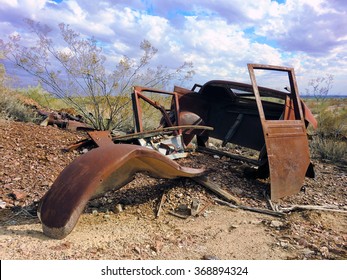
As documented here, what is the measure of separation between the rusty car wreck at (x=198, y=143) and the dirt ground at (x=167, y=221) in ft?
0.77

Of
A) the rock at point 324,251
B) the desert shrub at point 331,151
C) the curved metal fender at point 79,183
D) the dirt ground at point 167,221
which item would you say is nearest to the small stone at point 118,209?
the dirt ground at point 167,221

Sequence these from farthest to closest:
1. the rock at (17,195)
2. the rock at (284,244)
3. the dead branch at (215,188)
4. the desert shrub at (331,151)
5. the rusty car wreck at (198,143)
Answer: the desert shrub at (331,151) → the dead branch at (215,188) → the rock at (17,195) → the rock at (284,244) → the rusty car wreck at (198,143)

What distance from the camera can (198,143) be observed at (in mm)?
6539

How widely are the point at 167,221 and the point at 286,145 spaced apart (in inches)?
81.6

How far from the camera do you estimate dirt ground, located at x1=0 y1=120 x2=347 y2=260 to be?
108 inches

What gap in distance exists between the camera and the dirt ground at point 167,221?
9.02 feet

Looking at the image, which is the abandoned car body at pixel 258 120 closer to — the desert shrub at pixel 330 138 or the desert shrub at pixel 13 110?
the desert shrub at pixel 330 138

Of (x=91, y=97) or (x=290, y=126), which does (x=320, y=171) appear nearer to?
(x=290, y=126)

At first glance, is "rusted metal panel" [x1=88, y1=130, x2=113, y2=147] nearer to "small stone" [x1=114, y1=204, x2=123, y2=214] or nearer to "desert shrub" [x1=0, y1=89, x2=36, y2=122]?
"small stone" [x1=114, y1=204, x2=123, y2=214]

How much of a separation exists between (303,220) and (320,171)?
2784mm

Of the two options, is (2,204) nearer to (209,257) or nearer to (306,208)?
(209,257)

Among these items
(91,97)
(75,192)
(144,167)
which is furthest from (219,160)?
(91,97)

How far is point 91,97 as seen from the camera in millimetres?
8133

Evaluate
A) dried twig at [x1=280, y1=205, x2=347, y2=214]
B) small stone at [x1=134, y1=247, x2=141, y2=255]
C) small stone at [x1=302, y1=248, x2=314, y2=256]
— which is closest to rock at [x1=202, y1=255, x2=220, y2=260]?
small stone at [x1=134, y1=247, x2=141, y2=255]
